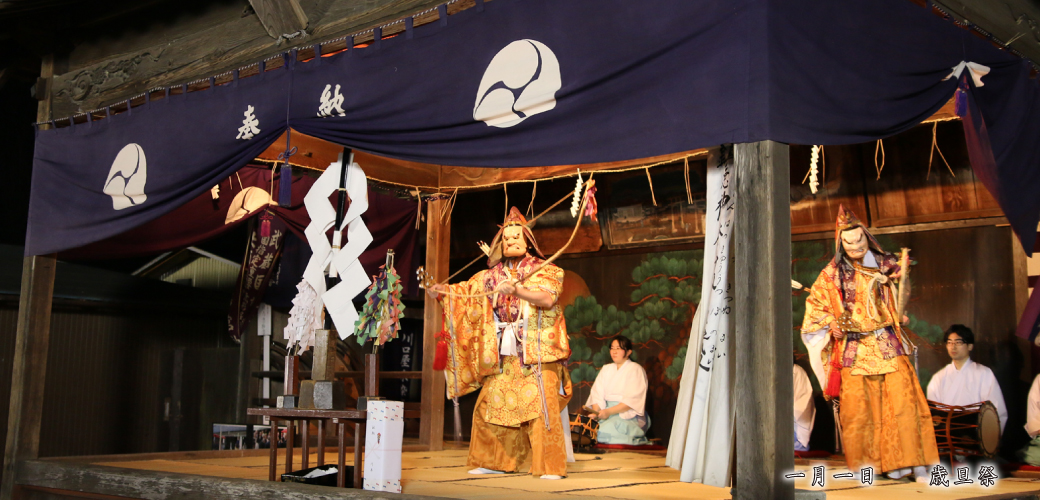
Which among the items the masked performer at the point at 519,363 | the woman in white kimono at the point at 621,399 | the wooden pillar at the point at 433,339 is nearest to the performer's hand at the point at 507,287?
the masked performer at the point at 519,363

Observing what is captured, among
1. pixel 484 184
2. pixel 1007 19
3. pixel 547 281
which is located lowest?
pixel 547 281

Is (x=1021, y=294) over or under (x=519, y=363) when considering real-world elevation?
over

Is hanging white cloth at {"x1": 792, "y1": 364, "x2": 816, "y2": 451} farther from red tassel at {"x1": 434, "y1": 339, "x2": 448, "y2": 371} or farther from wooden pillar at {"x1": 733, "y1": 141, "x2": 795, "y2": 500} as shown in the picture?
wooden pillar at {"x1": 733, "y1": 141, "x2": 795, "y2": 500}

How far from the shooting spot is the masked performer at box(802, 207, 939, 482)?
5.48m

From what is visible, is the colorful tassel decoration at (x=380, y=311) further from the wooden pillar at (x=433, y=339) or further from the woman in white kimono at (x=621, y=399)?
the woman in white kimono at (x=621, y=399)

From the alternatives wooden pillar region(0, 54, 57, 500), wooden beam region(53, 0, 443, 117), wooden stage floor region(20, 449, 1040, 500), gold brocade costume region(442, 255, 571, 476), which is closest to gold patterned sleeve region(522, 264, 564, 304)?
gold brocade costume region(442, 255, 571, 476)

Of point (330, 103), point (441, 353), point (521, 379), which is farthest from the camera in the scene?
point (441, 353)

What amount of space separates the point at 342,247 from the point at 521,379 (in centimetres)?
143

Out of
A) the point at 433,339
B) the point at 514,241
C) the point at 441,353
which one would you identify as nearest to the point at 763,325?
the point at 514,241

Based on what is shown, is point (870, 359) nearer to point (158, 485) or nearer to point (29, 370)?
point (158, 485)

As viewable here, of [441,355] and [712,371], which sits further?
[441,355]

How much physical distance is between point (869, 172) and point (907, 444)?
2.55 m

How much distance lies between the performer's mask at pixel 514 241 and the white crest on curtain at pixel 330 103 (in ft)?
4.87

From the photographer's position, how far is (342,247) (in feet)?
16.4
